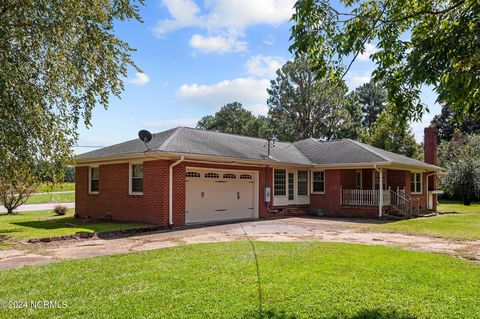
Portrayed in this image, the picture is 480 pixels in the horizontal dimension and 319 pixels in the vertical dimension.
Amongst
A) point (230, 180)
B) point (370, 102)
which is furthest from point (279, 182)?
point (370, 102)

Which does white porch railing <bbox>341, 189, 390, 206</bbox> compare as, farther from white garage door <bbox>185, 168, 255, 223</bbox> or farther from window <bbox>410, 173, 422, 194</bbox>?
white garage door <bbox>185, 168, 255, 223</bbox>

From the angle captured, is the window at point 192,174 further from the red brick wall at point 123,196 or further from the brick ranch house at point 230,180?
the red brick wall at point 123,196

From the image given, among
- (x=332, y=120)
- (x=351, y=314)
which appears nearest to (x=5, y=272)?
(x=351, y=314)

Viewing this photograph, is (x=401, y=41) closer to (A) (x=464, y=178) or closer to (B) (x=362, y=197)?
(B) (x=362, y=197)

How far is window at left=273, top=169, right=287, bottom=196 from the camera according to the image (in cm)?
2043

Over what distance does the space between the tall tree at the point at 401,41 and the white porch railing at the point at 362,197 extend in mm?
14141

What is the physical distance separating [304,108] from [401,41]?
42802mm

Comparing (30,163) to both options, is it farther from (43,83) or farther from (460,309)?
(460,309)

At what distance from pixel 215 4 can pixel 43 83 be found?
201 inches

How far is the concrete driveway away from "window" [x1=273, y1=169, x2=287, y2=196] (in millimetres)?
4531

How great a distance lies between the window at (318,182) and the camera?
21844 millimetres

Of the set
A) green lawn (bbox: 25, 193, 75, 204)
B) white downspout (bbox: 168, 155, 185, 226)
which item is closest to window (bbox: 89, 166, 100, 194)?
white downspout (bbox: 168, 155, 185, 226)

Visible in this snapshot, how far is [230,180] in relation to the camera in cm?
1784

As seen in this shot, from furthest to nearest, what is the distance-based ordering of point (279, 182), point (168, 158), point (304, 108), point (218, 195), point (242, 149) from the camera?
point (304, 108)
point (279, 182)
point (242, 149)
point (218, 195)
point (168, 158)
